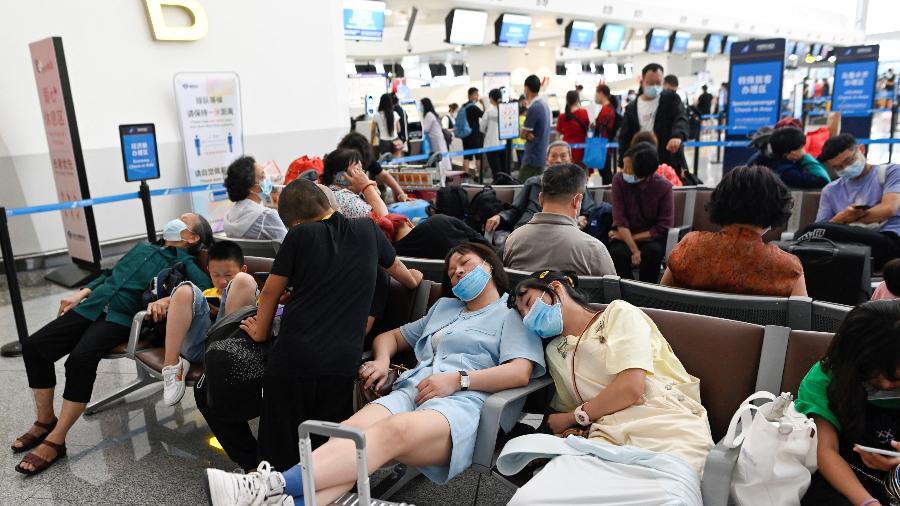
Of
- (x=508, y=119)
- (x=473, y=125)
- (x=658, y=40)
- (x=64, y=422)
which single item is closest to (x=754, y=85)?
(x=508, y=119)

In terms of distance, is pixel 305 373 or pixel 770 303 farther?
pixel 305 373

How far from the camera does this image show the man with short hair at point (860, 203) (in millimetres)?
3398

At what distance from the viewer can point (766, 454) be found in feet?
5.16

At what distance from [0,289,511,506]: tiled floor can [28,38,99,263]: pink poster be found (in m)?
2.18

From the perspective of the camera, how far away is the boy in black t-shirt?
2.30 metres

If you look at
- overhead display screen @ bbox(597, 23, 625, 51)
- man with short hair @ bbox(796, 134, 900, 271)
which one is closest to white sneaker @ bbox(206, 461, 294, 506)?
man with short hair @ bbox(796, 134, 900, 271)

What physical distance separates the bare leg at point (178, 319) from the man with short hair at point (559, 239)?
1.44m

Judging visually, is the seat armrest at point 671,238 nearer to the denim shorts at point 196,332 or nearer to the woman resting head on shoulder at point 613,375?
the woman resting head on shoulder at point 613,375

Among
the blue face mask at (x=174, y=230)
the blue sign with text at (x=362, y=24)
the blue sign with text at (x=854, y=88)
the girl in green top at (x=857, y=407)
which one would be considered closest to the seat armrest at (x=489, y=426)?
the girl in green top at (x=857, y=407)

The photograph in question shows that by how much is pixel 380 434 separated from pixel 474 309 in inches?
28.9

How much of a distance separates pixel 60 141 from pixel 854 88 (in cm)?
1227

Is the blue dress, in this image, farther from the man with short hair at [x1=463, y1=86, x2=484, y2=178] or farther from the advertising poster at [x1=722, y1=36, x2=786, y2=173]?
the man with short hair at [x1=463, y1=86, x2=484, y2=178]

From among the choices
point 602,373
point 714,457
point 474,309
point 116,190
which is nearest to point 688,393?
point 602,373

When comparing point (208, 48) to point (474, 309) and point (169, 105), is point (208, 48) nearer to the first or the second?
point (169, 105)
